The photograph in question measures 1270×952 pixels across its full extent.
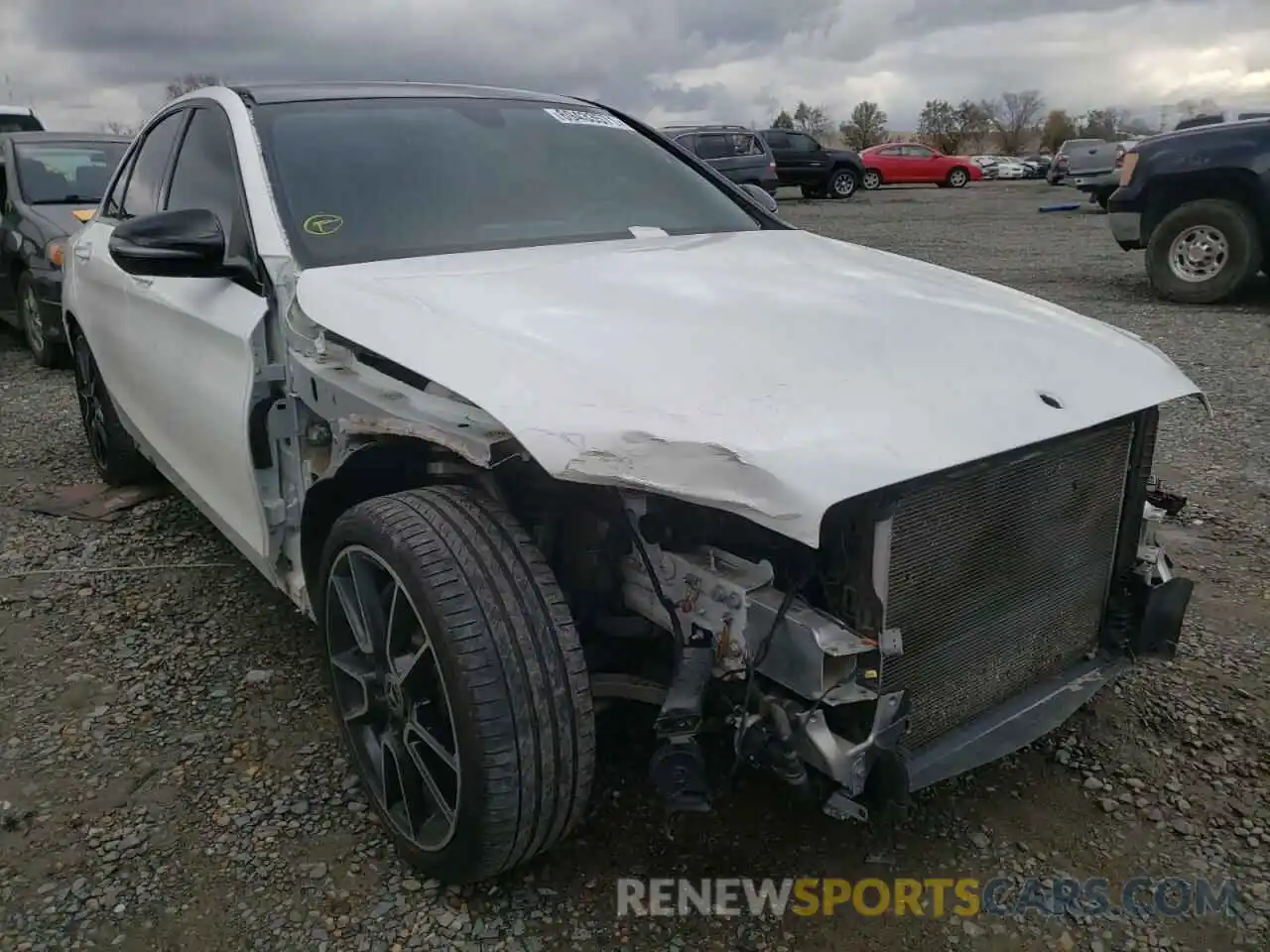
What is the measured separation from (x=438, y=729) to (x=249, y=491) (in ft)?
3.35

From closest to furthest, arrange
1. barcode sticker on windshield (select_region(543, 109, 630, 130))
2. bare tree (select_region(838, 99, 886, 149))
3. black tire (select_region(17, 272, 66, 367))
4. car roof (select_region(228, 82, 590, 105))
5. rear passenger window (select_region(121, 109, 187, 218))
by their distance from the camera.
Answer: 1. car roof (select_region(228, 82, 590, 105))
2. barcode sticker on windshield (select_region(543, 109, 630, 130))
3. rear passenger window (select_region(121, 109, 187, 218))
4. black tire (select_region(17, 272, 66, 367))
5. bare tree (select_region(838, 99, 886, 149))

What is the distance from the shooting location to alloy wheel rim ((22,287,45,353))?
24.5 feet

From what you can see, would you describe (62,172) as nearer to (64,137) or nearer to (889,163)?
(64,137)

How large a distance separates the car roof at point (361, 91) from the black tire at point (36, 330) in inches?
200

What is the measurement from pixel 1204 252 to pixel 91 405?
8.13 meters

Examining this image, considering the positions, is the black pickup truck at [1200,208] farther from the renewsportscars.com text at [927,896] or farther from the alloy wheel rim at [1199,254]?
the renewsportscars.com text at [927,896]

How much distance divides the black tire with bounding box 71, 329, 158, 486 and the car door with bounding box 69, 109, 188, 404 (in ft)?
0.61

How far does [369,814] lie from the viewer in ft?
8.14

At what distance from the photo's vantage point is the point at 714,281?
249 cm

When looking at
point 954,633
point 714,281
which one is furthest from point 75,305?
point 954,633

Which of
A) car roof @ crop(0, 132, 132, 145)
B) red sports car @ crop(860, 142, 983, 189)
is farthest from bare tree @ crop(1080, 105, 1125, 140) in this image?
car roof @ crop(0, 132, 132, 145)

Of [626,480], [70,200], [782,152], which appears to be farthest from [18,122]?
[782,152]

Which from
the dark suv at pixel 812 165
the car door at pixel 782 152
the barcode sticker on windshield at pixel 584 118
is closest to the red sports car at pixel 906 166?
the dark suv at pixel 812 165

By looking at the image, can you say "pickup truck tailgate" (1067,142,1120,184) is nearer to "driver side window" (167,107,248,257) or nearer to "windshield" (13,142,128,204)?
"windshield" (13,142,128,204)
